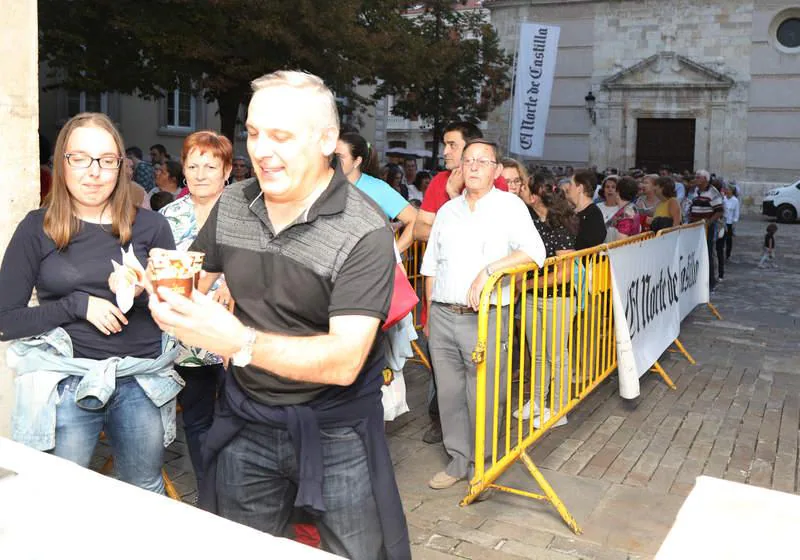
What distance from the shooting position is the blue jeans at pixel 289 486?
97.1 inches

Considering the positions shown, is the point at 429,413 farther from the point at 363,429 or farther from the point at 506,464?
the point at 363,429

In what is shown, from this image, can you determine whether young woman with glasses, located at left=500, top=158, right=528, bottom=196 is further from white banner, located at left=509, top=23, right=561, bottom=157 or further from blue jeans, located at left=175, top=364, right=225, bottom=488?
white banner, located at left=509, top=23, right=561, bottom=157

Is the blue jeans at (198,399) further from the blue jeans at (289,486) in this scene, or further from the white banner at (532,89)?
the white banner at (532,89)

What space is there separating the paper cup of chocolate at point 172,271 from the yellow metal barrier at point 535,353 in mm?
2649

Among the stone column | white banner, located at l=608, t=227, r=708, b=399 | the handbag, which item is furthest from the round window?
the handbag

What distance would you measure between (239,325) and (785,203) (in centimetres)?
2945

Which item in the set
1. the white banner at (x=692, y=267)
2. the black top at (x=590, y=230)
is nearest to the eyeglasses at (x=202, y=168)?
the black top at (x=590, y=230)

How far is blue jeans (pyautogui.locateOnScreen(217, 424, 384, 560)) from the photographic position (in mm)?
2467

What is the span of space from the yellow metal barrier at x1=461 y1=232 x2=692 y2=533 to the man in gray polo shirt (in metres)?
2.03

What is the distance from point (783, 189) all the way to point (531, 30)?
11703mm

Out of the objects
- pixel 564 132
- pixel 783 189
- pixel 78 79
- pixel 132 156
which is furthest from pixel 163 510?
pixel 564 132

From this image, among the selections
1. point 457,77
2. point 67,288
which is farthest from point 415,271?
point 457,77

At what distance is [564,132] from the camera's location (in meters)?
35.7

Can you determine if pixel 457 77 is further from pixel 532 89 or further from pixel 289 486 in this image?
pixel 289 486
